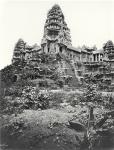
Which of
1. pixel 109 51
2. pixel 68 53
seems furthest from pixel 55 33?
pixel 109 51

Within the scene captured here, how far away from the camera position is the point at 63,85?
3456 cm

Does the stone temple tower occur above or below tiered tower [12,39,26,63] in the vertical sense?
above

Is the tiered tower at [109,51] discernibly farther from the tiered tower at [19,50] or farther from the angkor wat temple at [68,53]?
the tiered tower at [19,50]

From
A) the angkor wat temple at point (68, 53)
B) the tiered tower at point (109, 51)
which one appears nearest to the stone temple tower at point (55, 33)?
the angkor wat temple at point (68, 53)

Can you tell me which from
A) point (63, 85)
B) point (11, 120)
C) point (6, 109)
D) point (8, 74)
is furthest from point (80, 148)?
point (8, 74)

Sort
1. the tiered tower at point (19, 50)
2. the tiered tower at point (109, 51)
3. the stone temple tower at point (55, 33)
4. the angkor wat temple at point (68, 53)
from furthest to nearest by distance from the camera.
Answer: the tiered tower at point (19, 50), the stone temple tower at point (55, 33), the tiered tower at point (109, 51), the angkor wat temple at point (68, 53)

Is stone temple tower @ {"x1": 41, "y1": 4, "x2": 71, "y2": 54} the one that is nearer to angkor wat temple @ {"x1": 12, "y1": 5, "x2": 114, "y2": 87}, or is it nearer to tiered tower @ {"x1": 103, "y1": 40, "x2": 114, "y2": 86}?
angkor wat temple @ {"x1": 12, "y1": 5, "x2": 114, "y2": 87}

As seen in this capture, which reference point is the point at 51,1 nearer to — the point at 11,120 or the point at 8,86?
the point at 11,120

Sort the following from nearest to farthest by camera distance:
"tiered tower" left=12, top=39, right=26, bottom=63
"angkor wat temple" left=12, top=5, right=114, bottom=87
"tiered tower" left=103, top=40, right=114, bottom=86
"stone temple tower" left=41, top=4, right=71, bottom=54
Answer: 1. "angkor wat temple" left=12, top=5, right=114, bottom=87
2. "tiered tower" left=103, top=40, right=114, bottom=86
3. "stone temple tower" left=41, top=4, right=71, bottom=54
4. "tiered tower" left=12, top=39, right=26, bottom=63

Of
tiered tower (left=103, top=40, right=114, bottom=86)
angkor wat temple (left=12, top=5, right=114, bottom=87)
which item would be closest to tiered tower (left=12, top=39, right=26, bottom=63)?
angkor wat temple (left=12, top=5, right=114, bottom=87)

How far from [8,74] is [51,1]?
1600cm

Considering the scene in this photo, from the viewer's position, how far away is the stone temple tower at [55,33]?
42.3 m

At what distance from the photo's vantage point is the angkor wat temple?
39.2 meters

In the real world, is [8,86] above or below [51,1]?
below
